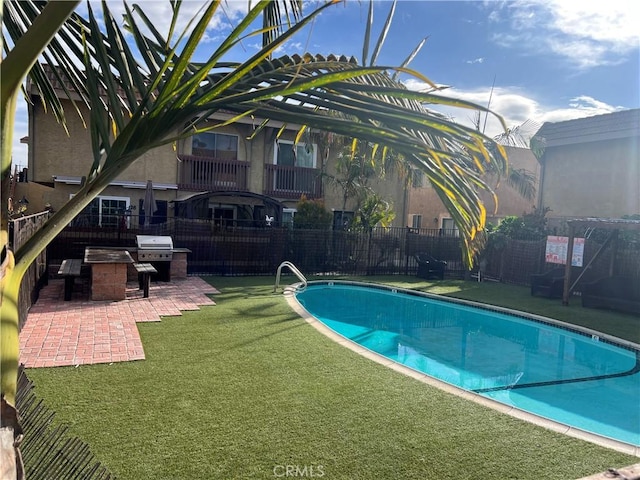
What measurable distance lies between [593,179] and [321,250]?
1152 centimetres

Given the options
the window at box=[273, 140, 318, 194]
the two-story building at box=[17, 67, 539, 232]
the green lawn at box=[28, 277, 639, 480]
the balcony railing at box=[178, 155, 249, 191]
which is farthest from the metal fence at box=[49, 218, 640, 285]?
the green lawn at box=[28, 277, 639, 480]

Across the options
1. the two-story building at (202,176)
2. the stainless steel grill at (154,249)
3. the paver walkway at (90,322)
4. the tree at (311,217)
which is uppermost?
the two-story building at (202,176)

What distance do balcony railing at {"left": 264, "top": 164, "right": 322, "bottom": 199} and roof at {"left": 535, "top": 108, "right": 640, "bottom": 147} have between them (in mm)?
10305

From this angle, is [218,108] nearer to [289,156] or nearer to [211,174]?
[211,174]

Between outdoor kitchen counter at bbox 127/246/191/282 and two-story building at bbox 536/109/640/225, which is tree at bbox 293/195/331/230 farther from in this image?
two-story building at bbox 536/109/640/225

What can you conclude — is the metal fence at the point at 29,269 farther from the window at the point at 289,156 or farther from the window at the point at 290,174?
the window at the point at 289,156

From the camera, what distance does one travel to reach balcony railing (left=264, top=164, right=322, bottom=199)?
795 inches

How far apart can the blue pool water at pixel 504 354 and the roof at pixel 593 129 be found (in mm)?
10037

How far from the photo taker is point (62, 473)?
107 inches

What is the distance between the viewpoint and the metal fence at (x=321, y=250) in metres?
13.8

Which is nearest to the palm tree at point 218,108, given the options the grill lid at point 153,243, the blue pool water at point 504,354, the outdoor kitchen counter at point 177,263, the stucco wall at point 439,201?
the blue pool water at point 504,354

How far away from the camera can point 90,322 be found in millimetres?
7883

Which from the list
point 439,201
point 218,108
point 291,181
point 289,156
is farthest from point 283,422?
point 439,201

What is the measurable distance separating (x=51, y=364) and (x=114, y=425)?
2145mm
